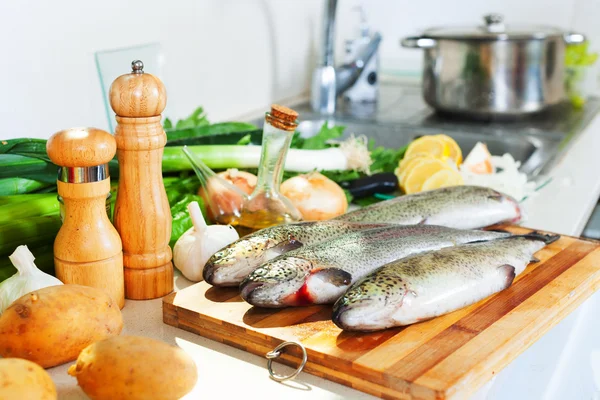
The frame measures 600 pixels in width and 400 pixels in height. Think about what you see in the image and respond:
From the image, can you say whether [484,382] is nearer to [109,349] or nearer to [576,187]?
[109,349]

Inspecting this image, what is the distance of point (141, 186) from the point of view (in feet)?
3.43

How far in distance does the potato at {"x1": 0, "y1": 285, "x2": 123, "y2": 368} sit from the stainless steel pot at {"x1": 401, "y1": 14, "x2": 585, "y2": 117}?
62.7 inches

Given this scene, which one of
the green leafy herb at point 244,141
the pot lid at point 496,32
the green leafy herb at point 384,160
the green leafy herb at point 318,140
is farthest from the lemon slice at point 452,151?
the pot lid at point 496,32

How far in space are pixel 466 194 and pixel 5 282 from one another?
799 mm

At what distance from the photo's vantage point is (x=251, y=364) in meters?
0.93

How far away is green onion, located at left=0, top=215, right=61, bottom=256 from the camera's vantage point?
1.06 meters

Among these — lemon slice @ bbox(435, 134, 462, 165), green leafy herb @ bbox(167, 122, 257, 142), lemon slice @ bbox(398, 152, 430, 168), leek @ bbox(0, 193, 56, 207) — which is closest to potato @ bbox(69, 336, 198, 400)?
leek @ bbox(0, 193, 56, 207)

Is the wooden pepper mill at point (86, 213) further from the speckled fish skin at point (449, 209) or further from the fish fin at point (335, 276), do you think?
the speckled fish skin at point (449, 209)

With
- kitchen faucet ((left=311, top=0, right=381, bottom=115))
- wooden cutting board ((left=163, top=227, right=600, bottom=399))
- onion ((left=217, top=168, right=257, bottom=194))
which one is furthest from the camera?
kitchen faucet ((left=311, top=0, right=381, bottom=115))

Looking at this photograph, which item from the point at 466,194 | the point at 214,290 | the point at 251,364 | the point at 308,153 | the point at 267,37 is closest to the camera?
the point at 251,364

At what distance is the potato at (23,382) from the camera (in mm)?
743

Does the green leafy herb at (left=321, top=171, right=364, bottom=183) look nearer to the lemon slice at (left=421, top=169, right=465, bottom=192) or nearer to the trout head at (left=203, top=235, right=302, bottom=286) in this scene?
the lemon slice at (left=421, top=169, right=465, bottom=192)

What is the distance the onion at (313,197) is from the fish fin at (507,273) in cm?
41

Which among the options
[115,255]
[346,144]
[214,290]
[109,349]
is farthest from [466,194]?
[109,349]
